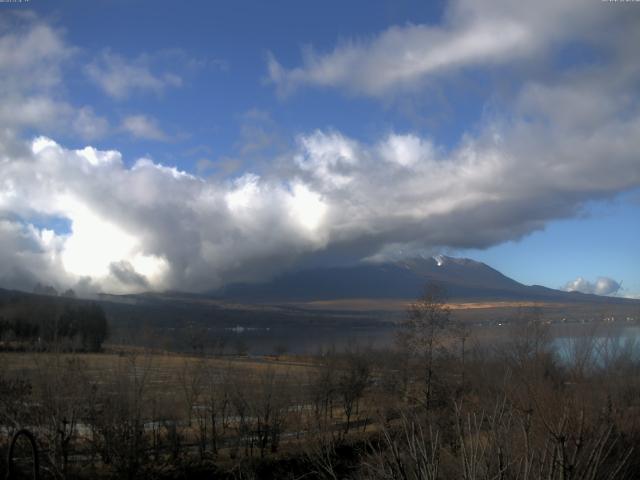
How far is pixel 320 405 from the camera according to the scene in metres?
42.6

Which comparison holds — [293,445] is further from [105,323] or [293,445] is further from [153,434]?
[105,323]

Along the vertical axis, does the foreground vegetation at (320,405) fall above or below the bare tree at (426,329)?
below

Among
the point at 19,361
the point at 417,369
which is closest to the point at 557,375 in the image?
the point at 417,369

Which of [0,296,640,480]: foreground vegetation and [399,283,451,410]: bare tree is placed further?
[399,283,451,410]: bare tree

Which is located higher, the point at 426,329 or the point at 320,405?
the point at 426,329

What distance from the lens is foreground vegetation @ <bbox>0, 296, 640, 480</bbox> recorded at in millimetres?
20645

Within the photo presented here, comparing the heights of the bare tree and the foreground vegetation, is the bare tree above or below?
above

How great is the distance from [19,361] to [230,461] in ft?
38.8

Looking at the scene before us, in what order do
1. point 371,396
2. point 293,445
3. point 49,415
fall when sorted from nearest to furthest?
point 49,415 → point 293,445 → point 371,396

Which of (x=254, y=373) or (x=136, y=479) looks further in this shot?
(x=254, y=373)

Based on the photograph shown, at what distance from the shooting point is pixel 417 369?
42.0 m

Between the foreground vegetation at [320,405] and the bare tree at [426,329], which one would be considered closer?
the foreground vegetation at [320,405]

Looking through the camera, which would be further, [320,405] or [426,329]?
[320,405]

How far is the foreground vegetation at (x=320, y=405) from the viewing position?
67.7 feet
